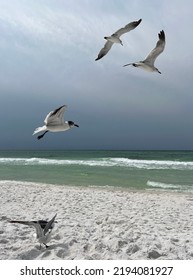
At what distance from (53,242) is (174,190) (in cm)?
977

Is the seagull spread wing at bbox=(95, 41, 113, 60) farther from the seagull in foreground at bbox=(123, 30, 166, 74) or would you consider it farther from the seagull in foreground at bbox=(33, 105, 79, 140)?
the seagull in foreground at bbox=(33, 105, 79, 140)

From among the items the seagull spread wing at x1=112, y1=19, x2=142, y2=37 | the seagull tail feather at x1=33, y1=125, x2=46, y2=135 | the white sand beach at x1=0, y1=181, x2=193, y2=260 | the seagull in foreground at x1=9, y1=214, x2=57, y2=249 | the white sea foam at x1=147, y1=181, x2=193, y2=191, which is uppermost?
the seagull spread wing at x1=112, y1=19, x2=142, y2=37

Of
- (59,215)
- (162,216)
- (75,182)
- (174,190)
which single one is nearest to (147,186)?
(174,190)

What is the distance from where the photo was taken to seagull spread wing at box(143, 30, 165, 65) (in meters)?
5.44

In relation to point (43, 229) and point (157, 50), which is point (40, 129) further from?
point (157, 50)

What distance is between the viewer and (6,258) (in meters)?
4.76

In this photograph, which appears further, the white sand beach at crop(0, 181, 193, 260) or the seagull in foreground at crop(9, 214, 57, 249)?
the white sand beach at crop(0, 181, 193, 260)

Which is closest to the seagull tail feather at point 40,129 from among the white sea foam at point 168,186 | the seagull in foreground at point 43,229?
the seagull in foreground at point 43,229

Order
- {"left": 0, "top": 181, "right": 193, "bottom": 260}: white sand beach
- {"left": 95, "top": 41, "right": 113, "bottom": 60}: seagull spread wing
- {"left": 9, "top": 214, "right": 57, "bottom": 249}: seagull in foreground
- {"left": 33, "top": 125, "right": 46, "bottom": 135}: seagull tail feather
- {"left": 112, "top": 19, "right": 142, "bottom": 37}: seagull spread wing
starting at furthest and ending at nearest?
1. {"left": 95, "top": 41, "right": 113, "bottom": 60}: seagull spread wing
2. {"left": 112, "top": 19, "right": 142, "bottom": 37}: seagull spread wing
3. {"left": 0, "top": 181, "right": 193, "bottom": 260}: white sand beach
4. {"left": 9, "top": 214, "right": 57, "bottom": 249}: seagull in foreground
5. {"left": 33, "top": 125, "right": 46, "bottom": 135}: seagull tail feather

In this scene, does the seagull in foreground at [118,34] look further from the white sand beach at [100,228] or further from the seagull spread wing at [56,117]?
the white sand beach at [100,228]

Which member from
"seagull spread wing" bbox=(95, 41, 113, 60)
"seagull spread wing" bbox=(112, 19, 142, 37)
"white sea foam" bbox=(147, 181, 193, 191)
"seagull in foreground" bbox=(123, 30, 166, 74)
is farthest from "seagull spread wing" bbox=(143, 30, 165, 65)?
"white sea foam" bbox=(147, 181, 193, 191)

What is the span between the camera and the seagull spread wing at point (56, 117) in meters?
3.67
